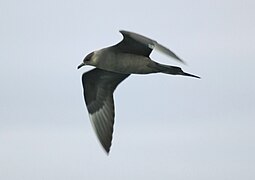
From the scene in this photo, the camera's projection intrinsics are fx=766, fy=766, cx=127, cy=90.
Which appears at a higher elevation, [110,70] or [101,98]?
[110,70]

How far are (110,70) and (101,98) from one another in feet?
8.84

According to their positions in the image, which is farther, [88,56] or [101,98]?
[101,98]

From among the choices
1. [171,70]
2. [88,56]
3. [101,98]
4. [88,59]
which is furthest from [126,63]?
[101,98]

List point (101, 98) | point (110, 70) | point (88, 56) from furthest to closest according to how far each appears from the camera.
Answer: point (101, 98)
point (88, 56)
point (110, 70)

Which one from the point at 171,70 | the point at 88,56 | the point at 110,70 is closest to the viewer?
the point at 171,70

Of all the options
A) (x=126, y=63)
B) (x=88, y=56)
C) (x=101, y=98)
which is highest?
(x=126, y=63)

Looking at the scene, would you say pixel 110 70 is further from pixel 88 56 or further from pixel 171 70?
pixel 171 70

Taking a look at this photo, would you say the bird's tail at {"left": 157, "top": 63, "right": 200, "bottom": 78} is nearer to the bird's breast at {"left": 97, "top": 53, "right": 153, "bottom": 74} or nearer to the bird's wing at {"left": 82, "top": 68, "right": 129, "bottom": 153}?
the bird's breast at {"left": 97, "top": 53, "right": 153, "bottom": 74}

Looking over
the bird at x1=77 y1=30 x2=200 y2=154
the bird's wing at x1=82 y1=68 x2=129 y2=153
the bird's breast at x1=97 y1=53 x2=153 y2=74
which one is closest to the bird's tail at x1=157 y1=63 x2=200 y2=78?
the bird at x1=77 y1=30 x2=200 y2=154

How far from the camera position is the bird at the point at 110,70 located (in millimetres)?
18078

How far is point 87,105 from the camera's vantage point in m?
21.5

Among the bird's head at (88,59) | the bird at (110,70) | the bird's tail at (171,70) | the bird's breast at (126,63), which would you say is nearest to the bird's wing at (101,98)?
the bird at (110,70)

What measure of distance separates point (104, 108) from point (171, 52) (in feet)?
20.1

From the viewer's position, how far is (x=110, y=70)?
1878cm
